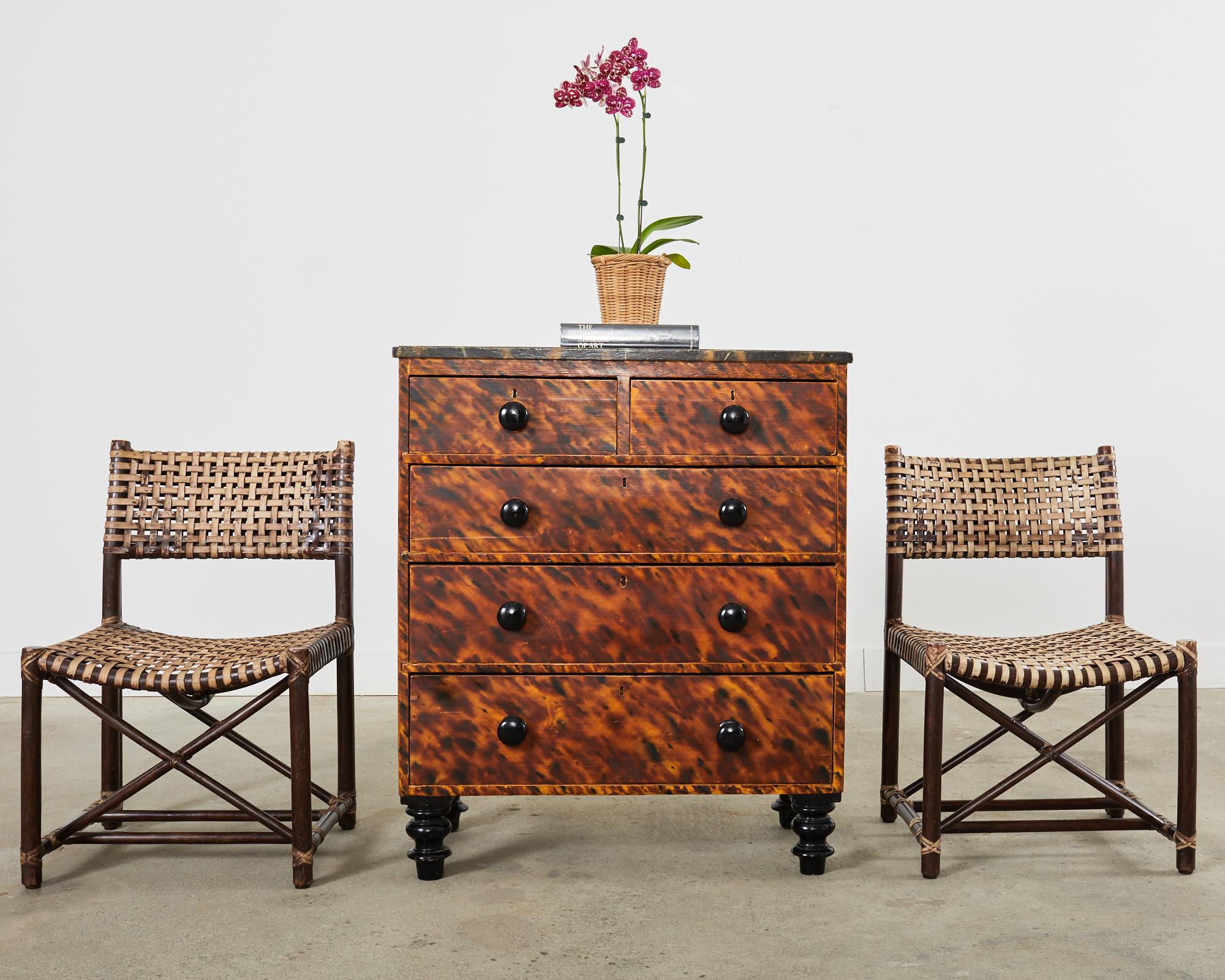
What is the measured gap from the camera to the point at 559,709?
6.92ft

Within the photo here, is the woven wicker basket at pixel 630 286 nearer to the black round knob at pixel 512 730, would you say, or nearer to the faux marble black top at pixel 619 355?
the faux marble black top at pixel 619 355

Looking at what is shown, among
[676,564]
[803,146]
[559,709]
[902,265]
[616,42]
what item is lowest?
[559,709]

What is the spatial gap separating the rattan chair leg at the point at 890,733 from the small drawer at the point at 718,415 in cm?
66

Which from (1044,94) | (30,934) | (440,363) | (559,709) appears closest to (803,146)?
(1044,94)

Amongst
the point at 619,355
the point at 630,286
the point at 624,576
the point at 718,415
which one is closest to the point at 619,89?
the point at 630,286

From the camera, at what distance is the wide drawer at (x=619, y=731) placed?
6.89ft

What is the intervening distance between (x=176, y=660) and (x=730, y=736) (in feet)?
3.67

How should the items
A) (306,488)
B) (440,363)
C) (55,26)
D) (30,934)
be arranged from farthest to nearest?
1. (55,26)
2. (306,488)
3. (440,363)
4. (30,934)

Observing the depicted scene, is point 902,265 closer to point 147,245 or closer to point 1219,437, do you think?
point 1219,437

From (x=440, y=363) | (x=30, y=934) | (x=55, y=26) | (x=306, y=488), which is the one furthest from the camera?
(x=55, y=26)

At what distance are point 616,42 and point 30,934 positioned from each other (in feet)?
10.6

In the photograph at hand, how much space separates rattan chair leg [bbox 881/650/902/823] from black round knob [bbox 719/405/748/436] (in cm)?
73

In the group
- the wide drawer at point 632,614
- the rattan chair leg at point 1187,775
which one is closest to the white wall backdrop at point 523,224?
the rattan chair leg at point 1187,775

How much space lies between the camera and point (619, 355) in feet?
6.83
